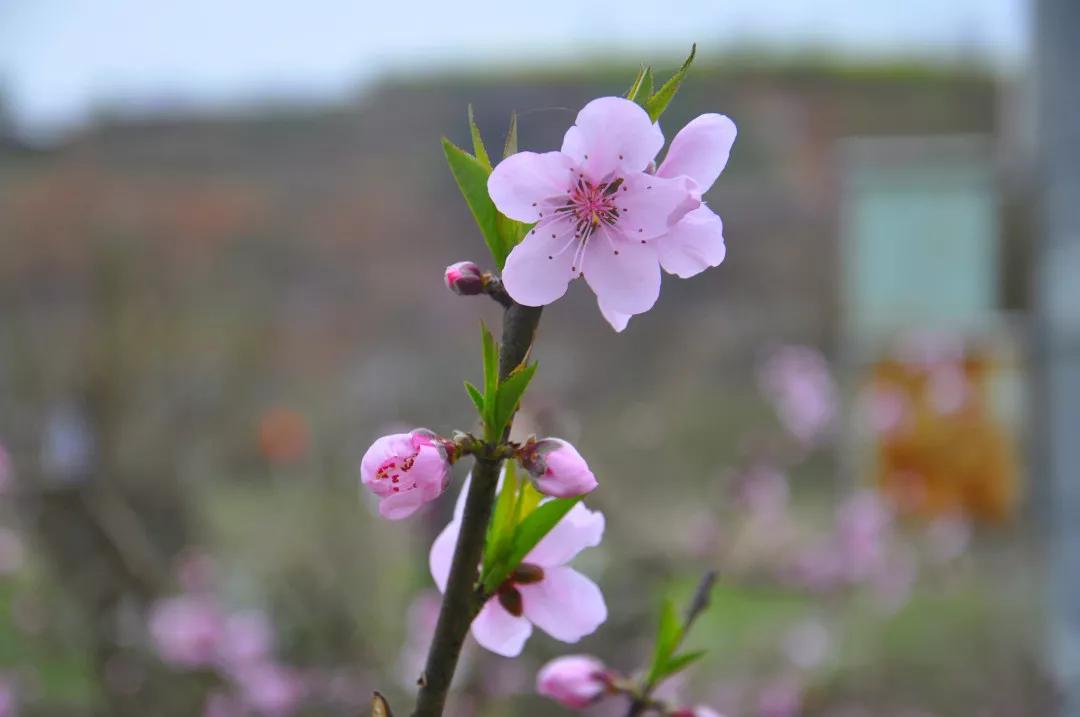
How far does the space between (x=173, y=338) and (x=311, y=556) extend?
0.81 metres

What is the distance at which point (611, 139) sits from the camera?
27cm

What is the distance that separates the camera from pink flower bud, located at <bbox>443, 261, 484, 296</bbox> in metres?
0.30

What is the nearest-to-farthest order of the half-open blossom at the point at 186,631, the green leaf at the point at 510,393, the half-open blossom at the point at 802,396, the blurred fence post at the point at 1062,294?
the green leaf at the point at 510,393
the half-open blossom at the point at 186,631
the blurred fence post at the point at 1062,294
the half-open blossom at the point at 802,396

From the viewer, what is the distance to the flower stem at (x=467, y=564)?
0.26 metres

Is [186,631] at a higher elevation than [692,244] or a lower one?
lower

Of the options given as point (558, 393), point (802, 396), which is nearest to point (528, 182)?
point (802, 396)

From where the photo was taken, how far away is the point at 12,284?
8.54 ft

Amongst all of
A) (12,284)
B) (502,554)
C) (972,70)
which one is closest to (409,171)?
(12,284)

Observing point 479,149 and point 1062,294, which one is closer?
point 479,149

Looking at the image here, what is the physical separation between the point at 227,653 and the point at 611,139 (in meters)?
1.34

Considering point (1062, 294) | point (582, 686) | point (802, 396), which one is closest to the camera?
point (582, 686)

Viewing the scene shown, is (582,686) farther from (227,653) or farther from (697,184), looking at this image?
(227,653)

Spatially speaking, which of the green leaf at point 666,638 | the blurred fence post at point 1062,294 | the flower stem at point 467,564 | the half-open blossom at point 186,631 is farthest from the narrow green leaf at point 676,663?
the blurred fence post at point 1062,294

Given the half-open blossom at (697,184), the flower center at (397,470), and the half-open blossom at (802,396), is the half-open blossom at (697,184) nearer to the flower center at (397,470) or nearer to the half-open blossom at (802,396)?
the flower center at (397,470)
